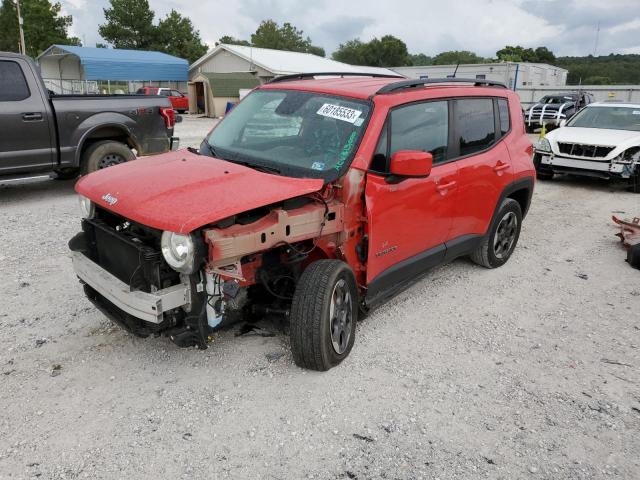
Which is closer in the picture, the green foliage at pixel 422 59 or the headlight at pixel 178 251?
the headlight at pixel 178 251

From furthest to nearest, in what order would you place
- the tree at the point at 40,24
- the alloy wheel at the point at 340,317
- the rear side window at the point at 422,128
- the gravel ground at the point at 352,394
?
1. the tree at the point at 40,24
2. the rear side window at the point at 422,128
3. the alloy wheel at the point at 340,317
4. the gravel ground at the point at 352,394

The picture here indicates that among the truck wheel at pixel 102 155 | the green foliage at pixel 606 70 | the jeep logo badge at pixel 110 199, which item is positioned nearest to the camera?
the jeep logo badge at pixel 110 199

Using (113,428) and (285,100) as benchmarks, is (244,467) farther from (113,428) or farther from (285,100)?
(285,100)

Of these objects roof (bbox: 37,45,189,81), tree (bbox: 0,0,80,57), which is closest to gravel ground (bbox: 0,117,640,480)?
roof (bbox: 37,45,189,81)

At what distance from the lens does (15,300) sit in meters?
4.40

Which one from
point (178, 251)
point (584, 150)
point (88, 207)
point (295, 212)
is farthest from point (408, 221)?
point (584, 150)

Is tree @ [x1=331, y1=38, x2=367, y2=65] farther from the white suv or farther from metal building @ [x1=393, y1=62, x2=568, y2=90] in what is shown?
the white suv

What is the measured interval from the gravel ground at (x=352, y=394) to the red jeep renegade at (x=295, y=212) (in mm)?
341

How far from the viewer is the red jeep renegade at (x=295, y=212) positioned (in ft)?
9.78

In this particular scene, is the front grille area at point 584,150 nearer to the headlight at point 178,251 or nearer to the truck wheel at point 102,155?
the truck wheel at point 102,155

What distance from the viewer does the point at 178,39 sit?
64125 millimetres

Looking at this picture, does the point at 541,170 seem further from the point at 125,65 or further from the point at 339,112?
the point at 125,65

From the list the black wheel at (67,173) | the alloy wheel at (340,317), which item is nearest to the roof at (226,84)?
the black wheel at (67,173)

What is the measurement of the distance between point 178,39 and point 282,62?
3317 centimetres
